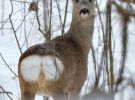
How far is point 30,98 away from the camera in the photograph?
3.83m

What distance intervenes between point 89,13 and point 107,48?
1.78 m

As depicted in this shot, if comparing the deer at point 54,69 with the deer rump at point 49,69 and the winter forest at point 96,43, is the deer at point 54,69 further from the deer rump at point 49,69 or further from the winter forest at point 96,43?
the winter forest at point 96,43

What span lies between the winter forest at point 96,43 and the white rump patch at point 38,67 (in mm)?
256

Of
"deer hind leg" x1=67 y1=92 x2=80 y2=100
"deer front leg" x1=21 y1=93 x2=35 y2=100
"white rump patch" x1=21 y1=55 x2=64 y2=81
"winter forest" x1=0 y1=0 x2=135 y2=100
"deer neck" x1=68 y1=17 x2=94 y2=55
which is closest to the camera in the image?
"winter forest" x1=0 y1=0 x2=135 y2=100

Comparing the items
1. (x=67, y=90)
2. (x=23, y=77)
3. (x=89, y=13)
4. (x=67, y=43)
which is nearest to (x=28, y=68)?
(x=23, y=77)

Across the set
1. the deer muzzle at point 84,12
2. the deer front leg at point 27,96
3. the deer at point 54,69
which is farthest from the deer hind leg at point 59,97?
the deer muzzle at point 84,12

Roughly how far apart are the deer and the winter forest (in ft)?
0.50

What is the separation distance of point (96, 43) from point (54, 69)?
14.2 ft

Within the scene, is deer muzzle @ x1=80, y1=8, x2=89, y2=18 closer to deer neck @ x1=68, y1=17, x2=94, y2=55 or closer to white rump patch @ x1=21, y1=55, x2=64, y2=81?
deer neck @ x1=68, y1=17, x2=94, y2=55

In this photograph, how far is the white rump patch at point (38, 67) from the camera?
3.54 m

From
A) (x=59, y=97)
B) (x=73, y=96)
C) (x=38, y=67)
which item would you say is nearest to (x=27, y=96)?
(x=59, y=97)

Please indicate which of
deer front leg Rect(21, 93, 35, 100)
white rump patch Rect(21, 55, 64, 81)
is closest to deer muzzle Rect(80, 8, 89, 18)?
white rump patch Rect(21, 55, 64, 81)

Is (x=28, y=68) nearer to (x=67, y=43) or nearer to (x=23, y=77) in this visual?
(x=23, y=77)

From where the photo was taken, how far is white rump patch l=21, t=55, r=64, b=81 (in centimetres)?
354
